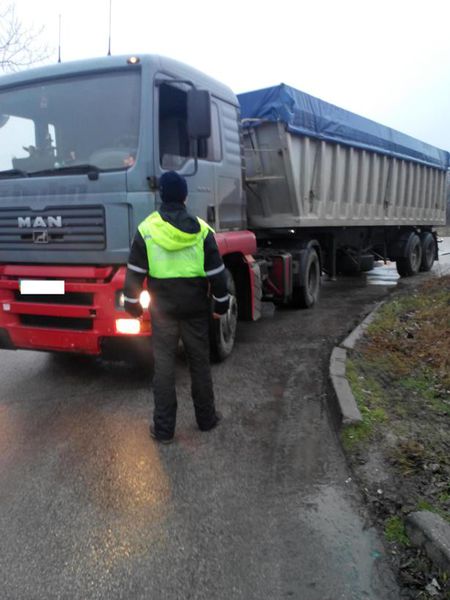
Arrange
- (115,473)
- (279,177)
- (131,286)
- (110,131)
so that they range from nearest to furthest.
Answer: (115,473)
(131,286)
(110,131)
(279,177)

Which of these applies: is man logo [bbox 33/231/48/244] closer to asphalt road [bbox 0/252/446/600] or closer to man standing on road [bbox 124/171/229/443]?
man standing on road [bbox 124/171/229/443]

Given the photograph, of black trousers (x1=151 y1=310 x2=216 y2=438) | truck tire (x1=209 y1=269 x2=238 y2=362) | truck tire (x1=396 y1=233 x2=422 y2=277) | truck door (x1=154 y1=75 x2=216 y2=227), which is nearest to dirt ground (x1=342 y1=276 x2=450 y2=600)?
black trousers (x1=151 y1=310 x2=216 y2=438)

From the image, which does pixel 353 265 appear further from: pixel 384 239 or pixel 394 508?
pixel 394 508

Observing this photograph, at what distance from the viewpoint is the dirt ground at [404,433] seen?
2.61m

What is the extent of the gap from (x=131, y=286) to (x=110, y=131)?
57.8 inches

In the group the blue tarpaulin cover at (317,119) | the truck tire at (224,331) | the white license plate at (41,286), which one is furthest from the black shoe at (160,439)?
the blue tarpaulin cover at (317,119)

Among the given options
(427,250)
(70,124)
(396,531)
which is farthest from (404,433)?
(427,250)

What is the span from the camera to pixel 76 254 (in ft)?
14.5

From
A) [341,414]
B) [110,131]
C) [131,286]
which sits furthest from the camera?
[110,131]

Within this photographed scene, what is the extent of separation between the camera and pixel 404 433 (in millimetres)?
3734

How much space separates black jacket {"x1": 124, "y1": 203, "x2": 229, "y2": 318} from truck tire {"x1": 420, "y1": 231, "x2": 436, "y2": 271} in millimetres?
11937

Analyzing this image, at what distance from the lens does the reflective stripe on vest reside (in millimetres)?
3580

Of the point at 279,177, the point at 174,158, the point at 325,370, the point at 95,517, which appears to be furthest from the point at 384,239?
the point at 95,517

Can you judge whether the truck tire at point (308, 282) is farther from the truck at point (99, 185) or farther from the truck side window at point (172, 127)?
the truck side window at point (172, 127)
